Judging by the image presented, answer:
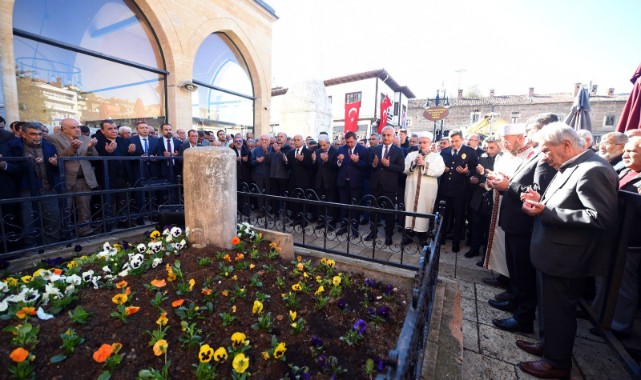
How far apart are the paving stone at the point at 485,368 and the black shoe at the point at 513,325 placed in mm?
568

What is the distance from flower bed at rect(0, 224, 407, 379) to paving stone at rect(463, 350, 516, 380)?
0.64 m

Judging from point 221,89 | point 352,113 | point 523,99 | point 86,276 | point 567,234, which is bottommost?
point 86,276

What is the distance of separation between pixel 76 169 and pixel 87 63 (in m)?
4.15

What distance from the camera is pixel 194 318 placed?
2322mm

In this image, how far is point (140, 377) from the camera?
1711mm

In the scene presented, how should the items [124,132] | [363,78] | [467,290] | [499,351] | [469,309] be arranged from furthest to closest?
[363,78], [124,132], [467,290], [469,309], [499,351]

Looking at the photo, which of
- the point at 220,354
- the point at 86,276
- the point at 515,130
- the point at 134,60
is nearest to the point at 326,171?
the point at 515,130

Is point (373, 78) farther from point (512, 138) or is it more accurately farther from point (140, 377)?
point (140, 377)

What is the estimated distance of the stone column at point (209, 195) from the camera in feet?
10.9

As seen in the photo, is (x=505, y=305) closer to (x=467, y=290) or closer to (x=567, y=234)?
(x=467, y=290)

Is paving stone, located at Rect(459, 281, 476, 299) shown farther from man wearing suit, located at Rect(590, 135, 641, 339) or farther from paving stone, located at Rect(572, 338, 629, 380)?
man wearing suit, located at Rect(590, 135, 641, 339)

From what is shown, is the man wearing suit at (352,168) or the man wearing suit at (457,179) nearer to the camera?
the man wearing suit at (457,179)

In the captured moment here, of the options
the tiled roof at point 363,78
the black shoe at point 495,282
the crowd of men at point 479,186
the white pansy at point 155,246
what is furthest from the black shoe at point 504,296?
the tiled roof at point 363,78

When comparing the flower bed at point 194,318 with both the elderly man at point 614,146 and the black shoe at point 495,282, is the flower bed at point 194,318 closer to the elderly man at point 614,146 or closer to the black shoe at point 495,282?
the black shoe at point 495,282
